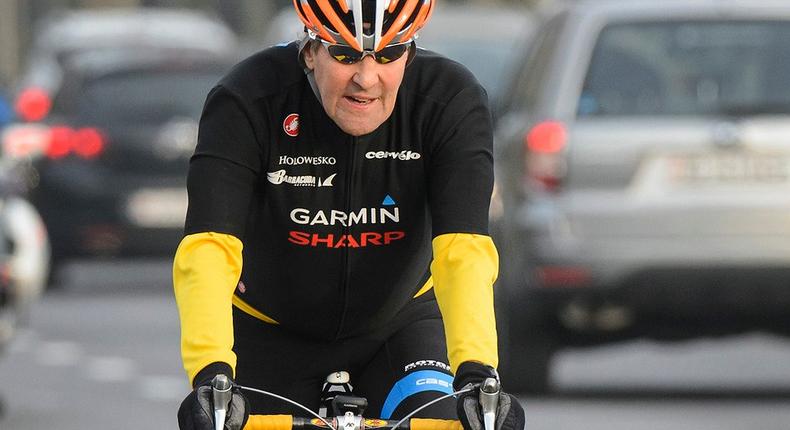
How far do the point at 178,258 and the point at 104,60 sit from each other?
12.3 m

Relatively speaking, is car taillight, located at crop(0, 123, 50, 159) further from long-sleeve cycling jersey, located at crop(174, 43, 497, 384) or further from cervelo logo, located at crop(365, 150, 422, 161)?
cervelo logo, located at crop(365, 150, 422, 161)

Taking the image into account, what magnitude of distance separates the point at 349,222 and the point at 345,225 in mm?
17

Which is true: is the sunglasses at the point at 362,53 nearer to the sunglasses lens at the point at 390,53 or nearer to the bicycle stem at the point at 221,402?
the sunglasses lens at the point at 390,53

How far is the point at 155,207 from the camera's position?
17406 millimetres

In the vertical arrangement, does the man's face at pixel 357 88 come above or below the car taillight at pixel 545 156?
below

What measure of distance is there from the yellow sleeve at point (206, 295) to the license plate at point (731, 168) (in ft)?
19.1

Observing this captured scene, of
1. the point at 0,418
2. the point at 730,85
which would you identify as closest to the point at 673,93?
the point at 730,85

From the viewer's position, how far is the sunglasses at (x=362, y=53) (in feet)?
17.6

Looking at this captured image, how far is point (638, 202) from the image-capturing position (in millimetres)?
11086

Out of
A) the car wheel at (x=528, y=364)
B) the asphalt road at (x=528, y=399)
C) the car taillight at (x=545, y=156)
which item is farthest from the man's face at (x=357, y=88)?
the car wheel at (x=528, y=364)

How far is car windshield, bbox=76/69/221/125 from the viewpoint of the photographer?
17.3m

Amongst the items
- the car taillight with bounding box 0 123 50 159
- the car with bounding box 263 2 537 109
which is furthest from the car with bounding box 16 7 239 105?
the car with bounding box 263 2 537 109

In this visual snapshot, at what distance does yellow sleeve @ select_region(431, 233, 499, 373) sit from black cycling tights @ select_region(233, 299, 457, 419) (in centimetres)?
50

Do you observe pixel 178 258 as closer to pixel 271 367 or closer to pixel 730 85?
pixel 271 367
